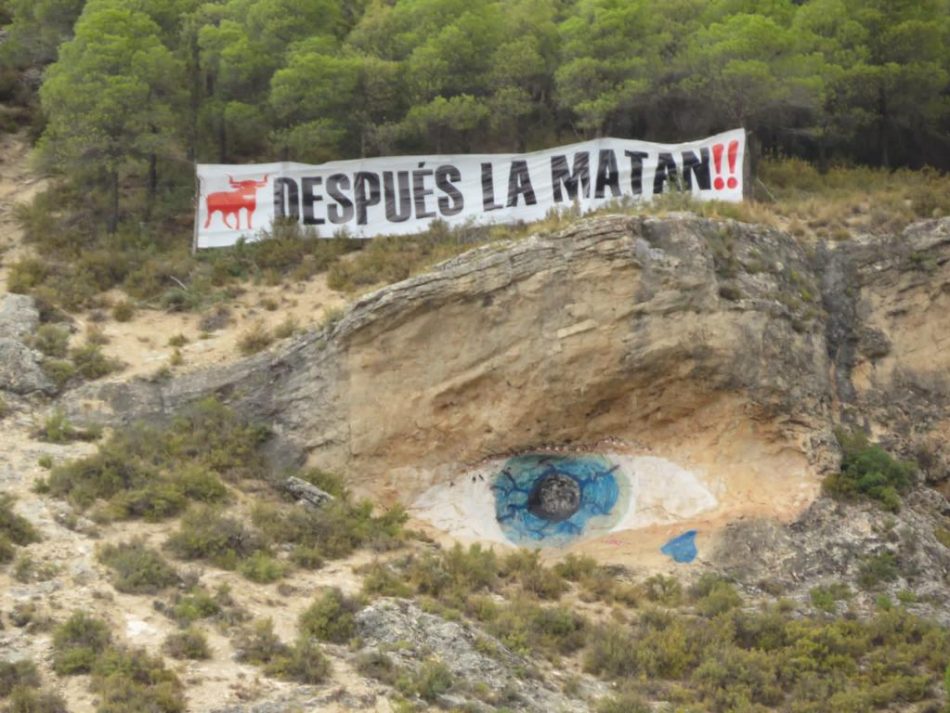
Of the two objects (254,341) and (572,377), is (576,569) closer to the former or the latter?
(572,377)

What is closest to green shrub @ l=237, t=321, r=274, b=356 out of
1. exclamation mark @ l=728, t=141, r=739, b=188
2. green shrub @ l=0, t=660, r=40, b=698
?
exclamation mark @ l=728, t=141, r=739, b=188

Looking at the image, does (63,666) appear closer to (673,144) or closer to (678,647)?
(678,647)

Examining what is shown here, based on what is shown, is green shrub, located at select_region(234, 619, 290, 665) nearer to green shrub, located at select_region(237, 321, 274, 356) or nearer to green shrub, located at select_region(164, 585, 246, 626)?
green shrub, located at select_region(164, 585, 246, 626)

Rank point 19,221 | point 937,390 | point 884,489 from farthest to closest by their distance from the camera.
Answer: point 19,221
point 937,390
point 884,489

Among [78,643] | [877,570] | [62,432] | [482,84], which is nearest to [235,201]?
[482,84]

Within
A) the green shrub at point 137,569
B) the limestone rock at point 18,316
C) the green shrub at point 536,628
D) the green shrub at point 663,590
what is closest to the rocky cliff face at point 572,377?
the green shrub at point 663,590

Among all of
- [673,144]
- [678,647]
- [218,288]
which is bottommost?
[678,647]

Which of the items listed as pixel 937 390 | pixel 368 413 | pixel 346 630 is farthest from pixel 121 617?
Result: pixel 937 390
